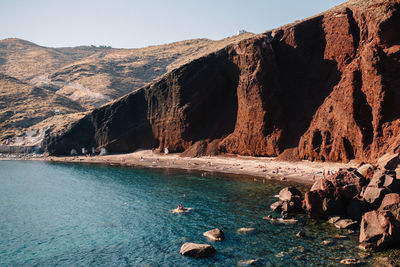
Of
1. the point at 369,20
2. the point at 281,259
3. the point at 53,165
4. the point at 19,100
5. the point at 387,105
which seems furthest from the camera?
the point at 19,100

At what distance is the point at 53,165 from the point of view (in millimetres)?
85188

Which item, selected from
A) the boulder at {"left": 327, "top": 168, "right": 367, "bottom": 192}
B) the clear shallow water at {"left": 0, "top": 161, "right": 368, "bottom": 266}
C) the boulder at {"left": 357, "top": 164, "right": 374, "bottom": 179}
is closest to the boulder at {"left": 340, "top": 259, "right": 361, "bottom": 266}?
the clear shallow water at {"left": 0, "top": 161, "right": 368, "bottom": 266}

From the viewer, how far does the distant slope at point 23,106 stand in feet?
386

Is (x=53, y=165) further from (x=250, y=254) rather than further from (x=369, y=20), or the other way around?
(x=369, y=20)

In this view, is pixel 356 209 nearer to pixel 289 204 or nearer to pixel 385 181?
pixel 385 181

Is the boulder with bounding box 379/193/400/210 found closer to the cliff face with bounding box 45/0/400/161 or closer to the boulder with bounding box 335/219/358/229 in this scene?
the boulder with bounding box 335/219/358/229

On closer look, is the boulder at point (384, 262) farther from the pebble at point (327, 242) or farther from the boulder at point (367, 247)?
the pebble at point (327, 242)

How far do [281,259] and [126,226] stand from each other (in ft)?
57.5

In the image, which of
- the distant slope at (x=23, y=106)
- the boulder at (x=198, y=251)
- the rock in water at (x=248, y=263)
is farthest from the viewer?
the distant slope at (x=23, y=106)

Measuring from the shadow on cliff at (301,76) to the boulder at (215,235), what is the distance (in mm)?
39165

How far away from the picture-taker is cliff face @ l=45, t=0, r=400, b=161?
5066 cm

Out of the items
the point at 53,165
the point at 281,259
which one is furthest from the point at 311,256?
the point at 53,165

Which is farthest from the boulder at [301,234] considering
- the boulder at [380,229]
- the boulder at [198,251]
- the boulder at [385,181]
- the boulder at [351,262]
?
the boulder at [385,181]

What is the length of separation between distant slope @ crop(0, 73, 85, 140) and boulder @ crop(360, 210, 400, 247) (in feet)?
398
